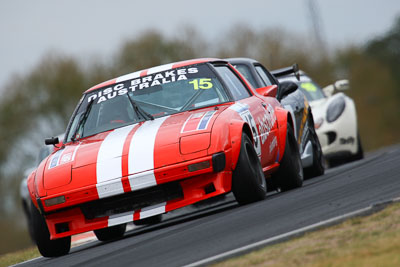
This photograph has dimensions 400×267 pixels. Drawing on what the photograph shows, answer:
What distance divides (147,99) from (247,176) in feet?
4.94

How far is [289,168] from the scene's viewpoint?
32.1ft

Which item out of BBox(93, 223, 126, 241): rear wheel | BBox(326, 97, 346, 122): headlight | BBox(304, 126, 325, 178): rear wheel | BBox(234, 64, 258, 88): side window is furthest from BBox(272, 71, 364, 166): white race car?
BBox(93, 223, 126, 241): rear wheel

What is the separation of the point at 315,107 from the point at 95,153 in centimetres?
830

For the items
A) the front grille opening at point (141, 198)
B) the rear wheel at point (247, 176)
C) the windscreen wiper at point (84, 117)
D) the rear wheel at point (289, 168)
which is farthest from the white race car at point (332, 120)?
the front grille opening at point (141, 198)

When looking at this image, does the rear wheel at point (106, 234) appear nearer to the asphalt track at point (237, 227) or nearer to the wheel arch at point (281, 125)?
the asphalt track at point (237, 227)

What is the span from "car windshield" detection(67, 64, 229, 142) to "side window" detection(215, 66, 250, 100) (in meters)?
0.16

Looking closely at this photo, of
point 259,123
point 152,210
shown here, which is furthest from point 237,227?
point 259,123

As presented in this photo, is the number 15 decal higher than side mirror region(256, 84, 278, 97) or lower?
higher

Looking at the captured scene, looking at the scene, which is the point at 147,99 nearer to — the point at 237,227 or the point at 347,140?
the point at 237,227

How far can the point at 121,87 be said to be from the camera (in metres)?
9.16

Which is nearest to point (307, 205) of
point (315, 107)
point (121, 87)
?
point (121, 87)

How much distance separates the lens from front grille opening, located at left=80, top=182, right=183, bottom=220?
25.2ft

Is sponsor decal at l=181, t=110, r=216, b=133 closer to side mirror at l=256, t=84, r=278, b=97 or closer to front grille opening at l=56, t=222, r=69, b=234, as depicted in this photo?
front grille opening at l=56, t=222, r=69, b=234

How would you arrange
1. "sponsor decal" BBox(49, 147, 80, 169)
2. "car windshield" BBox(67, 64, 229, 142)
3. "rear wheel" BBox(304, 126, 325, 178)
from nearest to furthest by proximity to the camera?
1. "sponsor decal" BBox(49, 147, 80, 169)
2. "car windshield" BBox(67, 64, 229, 142)
3. "rear wheel" BBox(304, 126, 325, 178)
